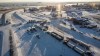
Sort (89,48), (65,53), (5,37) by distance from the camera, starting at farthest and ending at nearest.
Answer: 1. (5,37)
2. (89,48)
3. (65,53)

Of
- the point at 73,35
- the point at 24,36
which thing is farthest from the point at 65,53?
the point at 24,36

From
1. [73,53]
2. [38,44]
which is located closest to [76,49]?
[73,53]

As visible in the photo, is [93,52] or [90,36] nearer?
[93,52]

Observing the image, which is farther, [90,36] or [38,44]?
[90,36]

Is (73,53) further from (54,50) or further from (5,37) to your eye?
(5,37)

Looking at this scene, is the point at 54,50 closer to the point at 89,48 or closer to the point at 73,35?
the point at 89,48

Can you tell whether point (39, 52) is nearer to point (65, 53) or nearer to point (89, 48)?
Answer: point (65, 53)

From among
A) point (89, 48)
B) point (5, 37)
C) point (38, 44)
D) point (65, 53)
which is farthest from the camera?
point (5, 37)

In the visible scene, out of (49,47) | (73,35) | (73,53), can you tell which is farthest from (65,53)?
(73,35)

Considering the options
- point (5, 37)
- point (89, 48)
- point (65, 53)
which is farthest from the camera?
point (5, 37)
